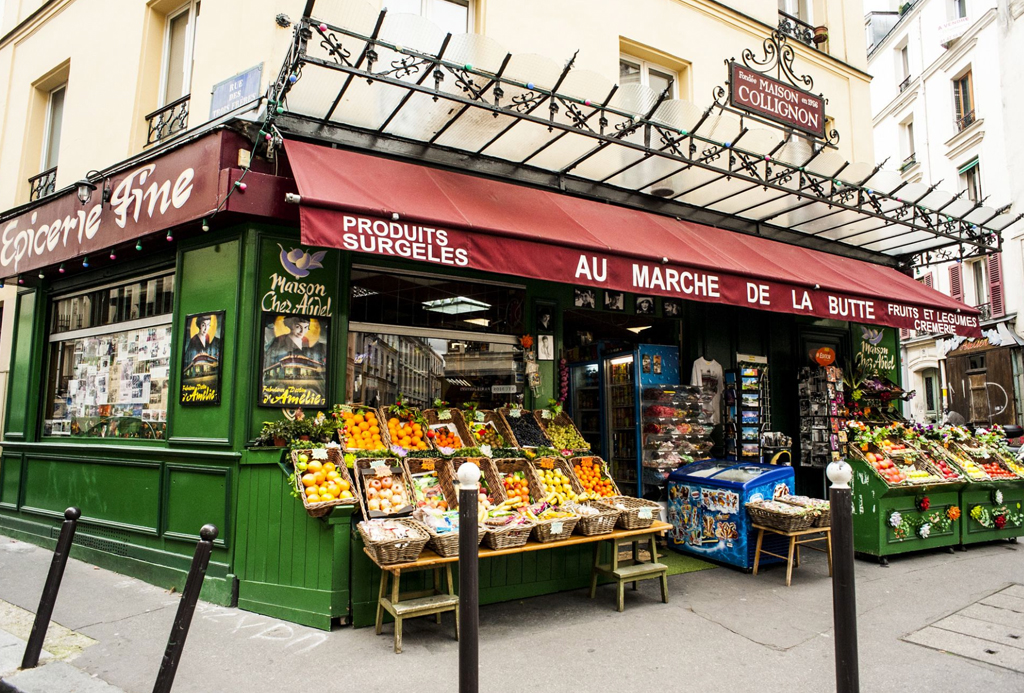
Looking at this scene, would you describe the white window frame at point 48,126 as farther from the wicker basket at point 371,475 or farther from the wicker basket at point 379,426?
the wicker basket at point 371,475

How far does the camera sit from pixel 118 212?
20.5 feet

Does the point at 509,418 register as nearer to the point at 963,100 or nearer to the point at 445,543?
the point at 445,543

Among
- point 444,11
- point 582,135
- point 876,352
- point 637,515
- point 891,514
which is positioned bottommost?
point 891,514

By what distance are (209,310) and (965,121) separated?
24.9 m

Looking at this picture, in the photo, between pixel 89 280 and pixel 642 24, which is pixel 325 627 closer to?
pixel 89 280

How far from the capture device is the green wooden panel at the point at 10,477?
8.15 meters

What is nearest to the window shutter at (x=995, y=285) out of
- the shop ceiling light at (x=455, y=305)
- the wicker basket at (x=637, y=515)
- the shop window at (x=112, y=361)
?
the wicker basket at (x=637, y=515)

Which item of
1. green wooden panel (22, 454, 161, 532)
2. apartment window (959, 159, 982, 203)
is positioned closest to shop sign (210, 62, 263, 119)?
green wooden panel (22, 454, 161, 532)

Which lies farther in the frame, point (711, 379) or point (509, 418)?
point (711, 379)

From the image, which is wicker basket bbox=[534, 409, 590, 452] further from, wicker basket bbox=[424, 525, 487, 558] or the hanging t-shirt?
the hanging t-shirt

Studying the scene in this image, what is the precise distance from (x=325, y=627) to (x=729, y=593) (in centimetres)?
366

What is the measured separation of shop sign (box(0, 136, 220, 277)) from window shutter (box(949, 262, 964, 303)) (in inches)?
979

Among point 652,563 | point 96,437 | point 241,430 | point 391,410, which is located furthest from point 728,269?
point 96,437

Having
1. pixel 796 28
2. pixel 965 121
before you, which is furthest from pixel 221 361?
pixel 965 121
